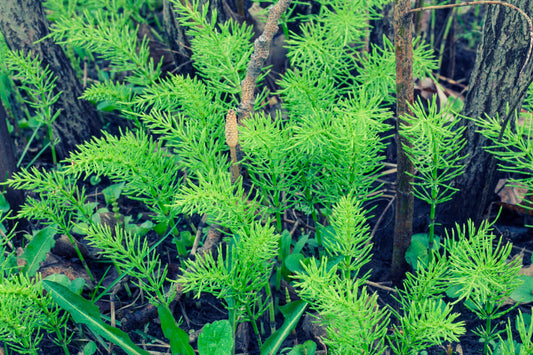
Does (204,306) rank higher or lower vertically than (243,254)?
lower

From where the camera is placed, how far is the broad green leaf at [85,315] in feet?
4.53

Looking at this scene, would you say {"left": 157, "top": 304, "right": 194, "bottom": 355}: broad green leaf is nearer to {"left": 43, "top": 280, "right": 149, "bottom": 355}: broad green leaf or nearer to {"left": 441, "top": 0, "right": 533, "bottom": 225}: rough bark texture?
{"left": 43, "top": 280, "right": 149, "bottom": 355}: broad green leaf

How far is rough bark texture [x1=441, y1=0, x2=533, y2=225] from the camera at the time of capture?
1.39 meters

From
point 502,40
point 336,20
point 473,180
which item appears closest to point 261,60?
point 336,20

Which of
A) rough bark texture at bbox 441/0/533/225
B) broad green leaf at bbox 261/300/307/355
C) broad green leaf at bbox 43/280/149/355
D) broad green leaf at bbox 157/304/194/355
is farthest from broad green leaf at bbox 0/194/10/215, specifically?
rough bark texture at bbox 441/0/533/225

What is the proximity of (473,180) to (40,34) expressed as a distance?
1.72 meters

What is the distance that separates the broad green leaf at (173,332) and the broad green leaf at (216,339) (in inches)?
3.2

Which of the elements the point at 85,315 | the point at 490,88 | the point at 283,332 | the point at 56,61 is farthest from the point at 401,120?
the point at 56,61

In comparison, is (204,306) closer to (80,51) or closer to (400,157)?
(400,157)

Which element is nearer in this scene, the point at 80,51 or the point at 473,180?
the point at 473,180

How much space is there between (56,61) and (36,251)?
0.80m

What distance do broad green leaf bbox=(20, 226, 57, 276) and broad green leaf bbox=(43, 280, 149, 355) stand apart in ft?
0.78

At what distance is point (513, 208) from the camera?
178 cm

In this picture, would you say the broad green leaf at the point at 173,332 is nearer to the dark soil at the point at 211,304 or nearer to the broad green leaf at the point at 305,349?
the dark soil at the point at 211,304
